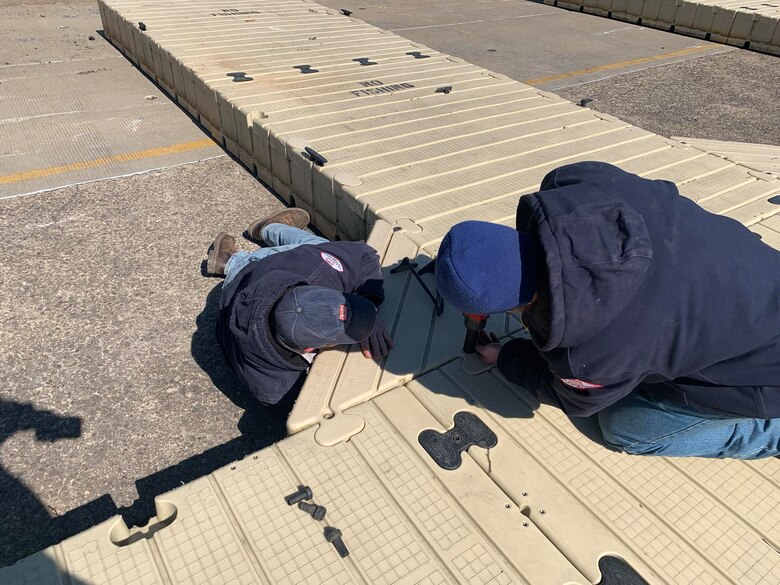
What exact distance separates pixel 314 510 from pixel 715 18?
41.4ft

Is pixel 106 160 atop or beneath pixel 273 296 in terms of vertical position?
beneath

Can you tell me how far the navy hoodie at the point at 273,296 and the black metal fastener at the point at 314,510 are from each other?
0.79 meters

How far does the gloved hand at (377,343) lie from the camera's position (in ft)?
9.32

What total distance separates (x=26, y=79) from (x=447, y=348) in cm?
741

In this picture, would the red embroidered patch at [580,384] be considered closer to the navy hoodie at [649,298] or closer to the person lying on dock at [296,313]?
the navy hoodie at [649,298]

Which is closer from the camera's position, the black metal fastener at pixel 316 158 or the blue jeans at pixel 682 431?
the blue jeans at pixel 682 431

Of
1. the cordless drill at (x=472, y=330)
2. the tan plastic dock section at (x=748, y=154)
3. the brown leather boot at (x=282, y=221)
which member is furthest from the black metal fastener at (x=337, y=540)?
the tan plastic dock section at (x=748, y=154)

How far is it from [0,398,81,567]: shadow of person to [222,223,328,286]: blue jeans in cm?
123

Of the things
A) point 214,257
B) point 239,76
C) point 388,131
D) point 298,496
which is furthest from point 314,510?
point 239,76

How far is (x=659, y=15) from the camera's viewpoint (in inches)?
470

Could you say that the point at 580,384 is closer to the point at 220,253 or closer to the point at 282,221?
the point at 220,253

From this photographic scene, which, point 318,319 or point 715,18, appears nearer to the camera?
point 318,319

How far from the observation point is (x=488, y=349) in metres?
2.86

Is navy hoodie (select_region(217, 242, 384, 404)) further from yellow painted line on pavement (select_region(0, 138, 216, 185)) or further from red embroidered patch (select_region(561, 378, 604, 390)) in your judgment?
yellow painted line on pavement (select_region(0, 138, 216, 185))
